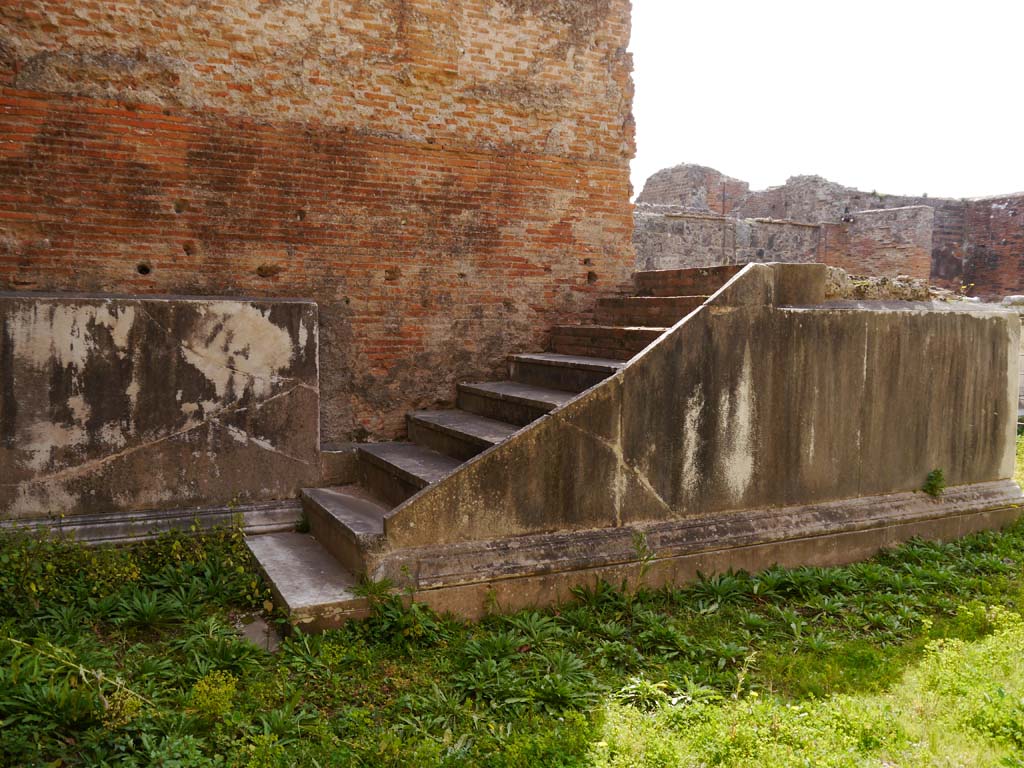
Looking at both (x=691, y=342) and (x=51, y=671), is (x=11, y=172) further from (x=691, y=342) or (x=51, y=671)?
(x=691, y=342)

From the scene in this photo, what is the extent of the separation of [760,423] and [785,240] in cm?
1032

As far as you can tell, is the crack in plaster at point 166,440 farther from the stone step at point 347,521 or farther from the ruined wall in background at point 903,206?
the ruined wall in background at point 903,206

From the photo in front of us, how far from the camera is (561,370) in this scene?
561 centimetres

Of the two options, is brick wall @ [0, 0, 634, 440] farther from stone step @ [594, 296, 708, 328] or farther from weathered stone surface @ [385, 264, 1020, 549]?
weathered stone surface @ [385, 264, 1020, 549]

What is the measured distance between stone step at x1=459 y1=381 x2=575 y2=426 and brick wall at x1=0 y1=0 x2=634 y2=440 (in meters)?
0.29

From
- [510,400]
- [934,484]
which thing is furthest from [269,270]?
[934,484]

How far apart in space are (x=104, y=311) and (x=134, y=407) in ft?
2.02

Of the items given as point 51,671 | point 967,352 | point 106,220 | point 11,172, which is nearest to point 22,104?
point 11,172

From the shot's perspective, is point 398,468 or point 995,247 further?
point 995,247

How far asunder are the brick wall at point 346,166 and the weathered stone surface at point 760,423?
2.00 metres

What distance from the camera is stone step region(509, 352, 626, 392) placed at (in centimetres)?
521

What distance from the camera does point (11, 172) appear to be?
4.93 m

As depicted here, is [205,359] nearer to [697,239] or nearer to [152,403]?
[152,403]

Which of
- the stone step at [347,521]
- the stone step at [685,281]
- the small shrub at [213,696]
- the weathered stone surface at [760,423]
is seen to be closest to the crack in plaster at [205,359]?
the stone step at [347,521]
